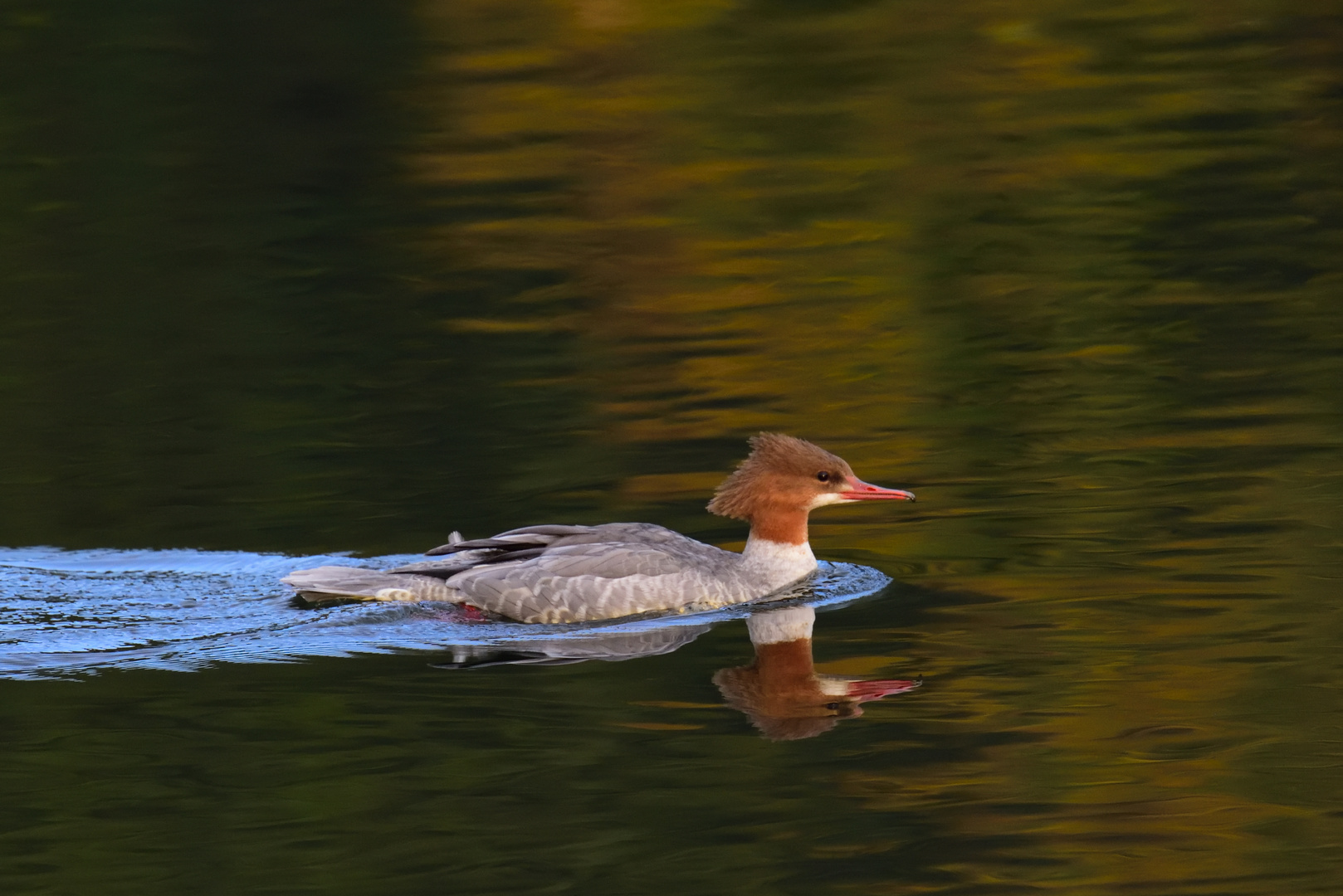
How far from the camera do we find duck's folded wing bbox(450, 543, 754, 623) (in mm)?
10352

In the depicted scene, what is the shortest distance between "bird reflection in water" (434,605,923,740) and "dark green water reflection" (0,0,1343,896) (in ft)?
0.45

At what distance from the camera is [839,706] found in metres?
8.52

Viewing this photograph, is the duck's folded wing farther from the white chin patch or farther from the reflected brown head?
the reflected brown head

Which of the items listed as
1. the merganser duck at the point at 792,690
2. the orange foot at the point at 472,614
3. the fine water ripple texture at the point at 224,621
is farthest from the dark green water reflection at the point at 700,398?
the orange foot at the point at 472,614

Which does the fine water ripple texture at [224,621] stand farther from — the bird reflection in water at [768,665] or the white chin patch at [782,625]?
the white chin patch at [782,625]

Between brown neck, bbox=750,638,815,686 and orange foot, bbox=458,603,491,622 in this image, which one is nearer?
brown neck, bbox=750,638,815,686

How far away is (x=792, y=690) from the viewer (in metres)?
8.83

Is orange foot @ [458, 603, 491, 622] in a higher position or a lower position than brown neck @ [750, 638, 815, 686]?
higher

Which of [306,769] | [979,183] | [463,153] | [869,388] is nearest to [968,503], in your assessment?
[869,388]

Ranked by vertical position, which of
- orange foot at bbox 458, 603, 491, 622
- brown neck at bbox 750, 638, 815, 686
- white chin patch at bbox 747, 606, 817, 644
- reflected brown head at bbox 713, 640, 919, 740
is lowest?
reflected brown head at bbox 713, 640, 919, 740

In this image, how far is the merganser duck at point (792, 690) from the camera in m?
8.38

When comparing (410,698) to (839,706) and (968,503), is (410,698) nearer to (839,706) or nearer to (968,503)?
(839,706)

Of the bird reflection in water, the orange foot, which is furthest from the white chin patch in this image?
the orange foot

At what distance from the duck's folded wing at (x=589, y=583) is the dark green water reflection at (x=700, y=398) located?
0.50 meters
